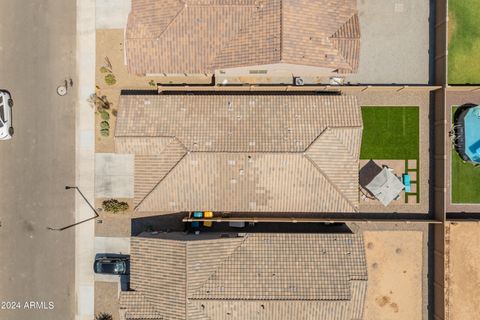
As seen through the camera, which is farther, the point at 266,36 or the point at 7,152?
the point at 7,152

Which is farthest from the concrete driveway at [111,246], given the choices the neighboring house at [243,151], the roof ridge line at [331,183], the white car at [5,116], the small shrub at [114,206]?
the roof ridge line at [331,183]

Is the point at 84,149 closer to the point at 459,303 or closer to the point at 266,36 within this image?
the point at 266,36

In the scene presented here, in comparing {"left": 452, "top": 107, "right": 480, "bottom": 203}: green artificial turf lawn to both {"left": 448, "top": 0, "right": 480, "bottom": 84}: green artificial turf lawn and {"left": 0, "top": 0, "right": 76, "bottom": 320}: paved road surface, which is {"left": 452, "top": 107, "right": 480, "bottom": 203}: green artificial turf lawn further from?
{"left": 0, "top": 0, "right": 76, "bottom": 320}: paved road surface

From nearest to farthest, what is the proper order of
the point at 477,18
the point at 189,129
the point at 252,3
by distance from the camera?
1. the point at 252,3
2. the point at 189,129
3. the point at 477,18

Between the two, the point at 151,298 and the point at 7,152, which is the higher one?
the point at 7,152

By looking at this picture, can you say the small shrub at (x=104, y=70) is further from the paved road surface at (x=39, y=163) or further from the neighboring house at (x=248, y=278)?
the neighboring house at (x=248, y=278)

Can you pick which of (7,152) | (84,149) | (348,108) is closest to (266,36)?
(348,108)
